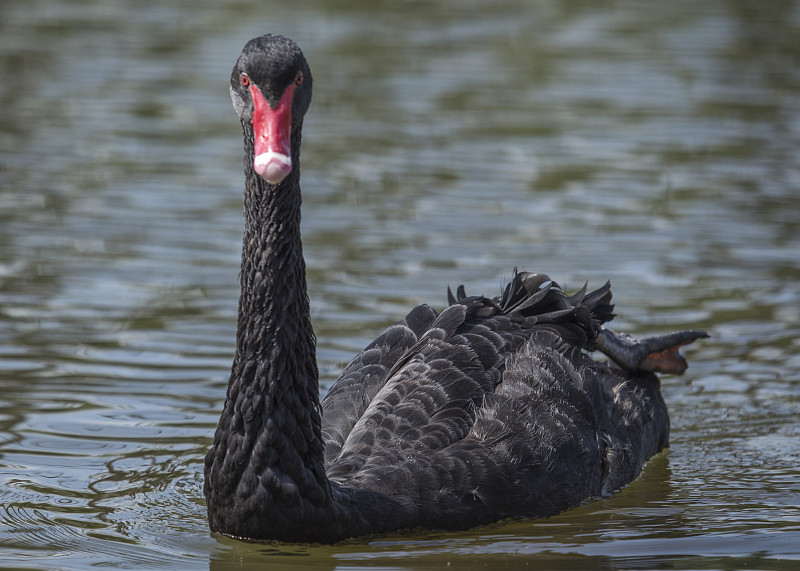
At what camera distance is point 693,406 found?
29.0 feet

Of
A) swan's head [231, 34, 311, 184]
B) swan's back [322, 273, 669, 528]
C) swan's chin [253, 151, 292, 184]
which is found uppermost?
swan's head [231, 34, 311, 184]

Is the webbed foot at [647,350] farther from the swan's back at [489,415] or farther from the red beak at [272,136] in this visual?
the red beak at [272,136]

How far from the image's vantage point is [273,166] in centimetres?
559

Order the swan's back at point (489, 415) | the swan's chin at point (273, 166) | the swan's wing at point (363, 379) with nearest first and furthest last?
the swan's chin at point (273, 166) < the swan's back at point (489, 415) < the swan's wing at point (363, 379)

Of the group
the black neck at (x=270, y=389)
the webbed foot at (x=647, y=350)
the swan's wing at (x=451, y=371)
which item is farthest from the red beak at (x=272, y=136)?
the webbed foot at (x=647, y=350)

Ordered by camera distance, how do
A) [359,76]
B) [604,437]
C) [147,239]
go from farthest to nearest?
1. [359,76]
2. [147,239]
3. [604,437]

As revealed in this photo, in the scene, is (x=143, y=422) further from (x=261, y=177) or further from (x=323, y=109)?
(x=323, y=109)

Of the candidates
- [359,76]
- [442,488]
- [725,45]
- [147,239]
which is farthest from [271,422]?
[725,45]

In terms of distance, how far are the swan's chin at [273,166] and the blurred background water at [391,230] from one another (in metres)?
1.77

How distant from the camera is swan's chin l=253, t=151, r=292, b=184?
558 centimetres

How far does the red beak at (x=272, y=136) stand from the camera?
560 centimetres

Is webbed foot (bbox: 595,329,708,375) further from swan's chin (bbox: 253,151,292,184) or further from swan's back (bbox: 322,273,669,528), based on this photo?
swan's chin (bbox: 253,151,292,184)

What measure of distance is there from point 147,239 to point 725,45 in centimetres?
1226

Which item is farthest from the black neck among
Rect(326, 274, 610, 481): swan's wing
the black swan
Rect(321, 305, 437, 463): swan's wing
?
Rect(321, 305, 437, 463): swan's wing
